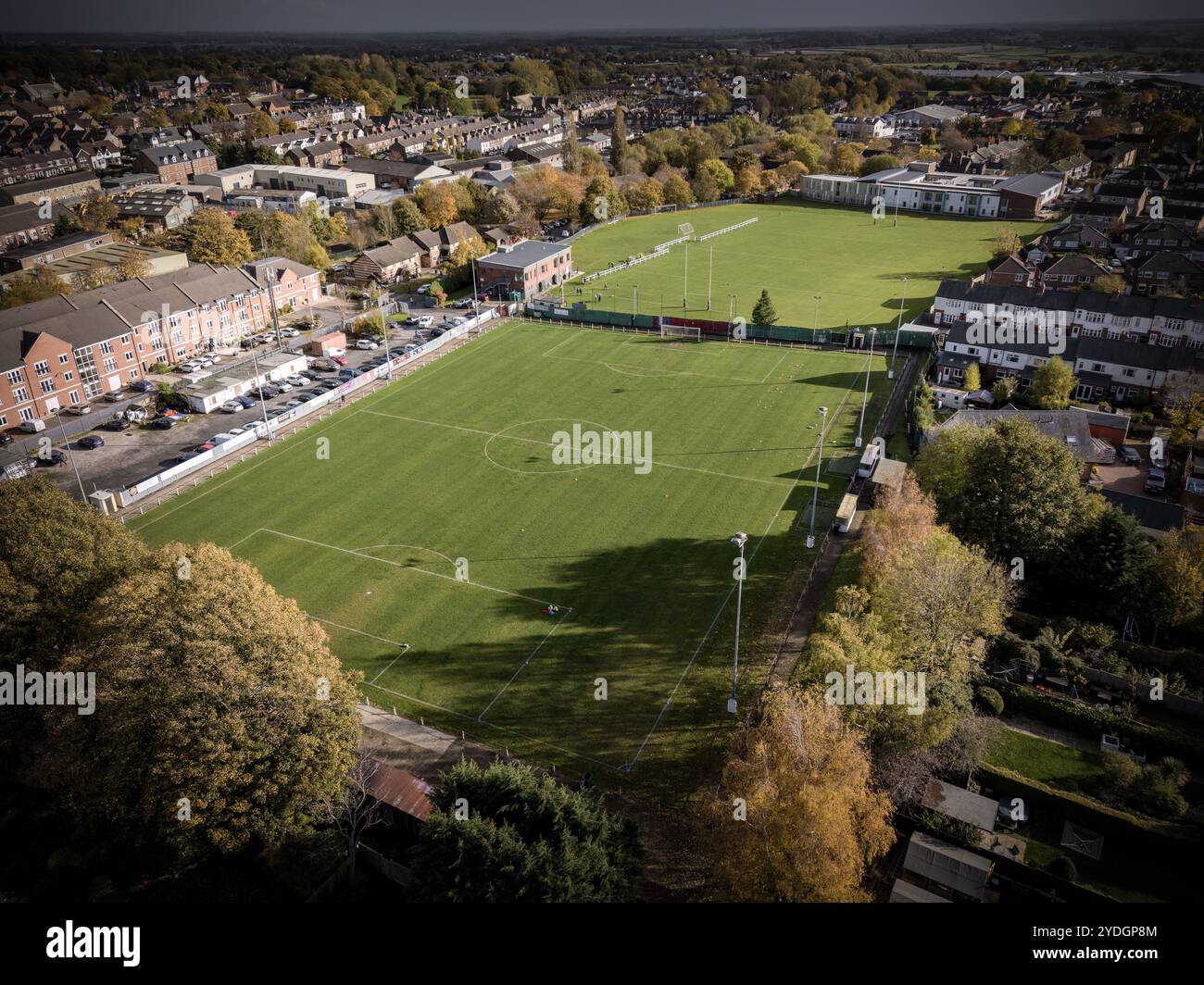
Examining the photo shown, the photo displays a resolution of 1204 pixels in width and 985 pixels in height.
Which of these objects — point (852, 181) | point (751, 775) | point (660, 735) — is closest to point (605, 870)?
point (751, 775)

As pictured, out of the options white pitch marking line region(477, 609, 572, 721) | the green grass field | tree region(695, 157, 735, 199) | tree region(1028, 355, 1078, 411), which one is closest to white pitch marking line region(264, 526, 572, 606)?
white pitch marking line region(477, 609, 572, 721)

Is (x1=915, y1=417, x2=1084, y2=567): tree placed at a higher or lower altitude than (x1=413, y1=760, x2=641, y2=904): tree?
higher

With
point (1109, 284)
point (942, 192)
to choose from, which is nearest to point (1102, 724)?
point (1109, 284)

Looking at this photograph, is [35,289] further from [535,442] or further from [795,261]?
[795,261]

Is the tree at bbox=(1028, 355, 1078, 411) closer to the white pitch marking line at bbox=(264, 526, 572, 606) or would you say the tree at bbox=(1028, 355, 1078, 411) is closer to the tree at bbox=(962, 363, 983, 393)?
the tree at bbox=(962, 363, 983, 393)

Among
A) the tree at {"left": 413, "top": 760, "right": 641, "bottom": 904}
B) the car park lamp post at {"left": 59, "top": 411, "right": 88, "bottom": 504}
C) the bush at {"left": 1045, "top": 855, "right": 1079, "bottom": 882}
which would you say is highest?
the car park lamp post at {"left": 59, "top": 411, "right": 88, "bottom": 504}
